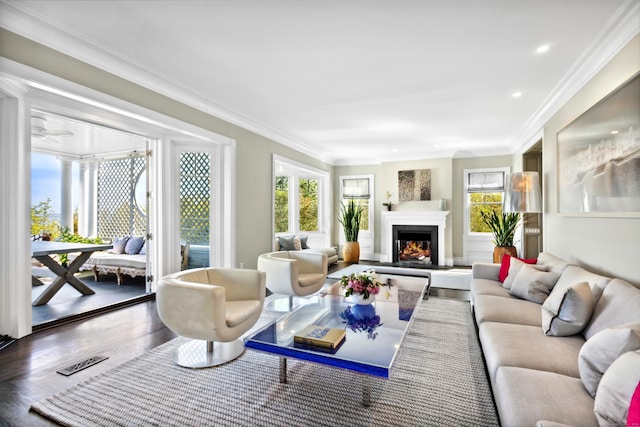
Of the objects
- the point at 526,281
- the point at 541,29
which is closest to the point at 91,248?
the point at 526,281

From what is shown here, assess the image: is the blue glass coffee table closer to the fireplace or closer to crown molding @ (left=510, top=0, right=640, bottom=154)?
crown molding @ (left=510, top=0, right=640, bottom=154)

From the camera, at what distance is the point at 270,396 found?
6.57ft

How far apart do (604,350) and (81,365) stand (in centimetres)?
327

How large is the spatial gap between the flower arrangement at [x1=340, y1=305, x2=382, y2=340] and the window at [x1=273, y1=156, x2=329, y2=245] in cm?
444

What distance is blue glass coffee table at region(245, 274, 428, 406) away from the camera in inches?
72.5

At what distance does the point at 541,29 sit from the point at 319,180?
594 cm

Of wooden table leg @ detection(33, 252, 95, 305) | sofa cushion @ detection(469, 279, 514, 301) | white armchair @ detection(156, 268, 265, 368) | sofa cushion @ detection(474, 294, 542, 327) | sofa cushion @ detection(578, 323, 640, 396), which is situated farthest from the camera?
wooden table leg @ detection(33, 252, 95, 305)

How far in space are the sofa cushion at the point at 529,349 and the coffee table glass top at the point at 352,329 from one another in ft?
1.81

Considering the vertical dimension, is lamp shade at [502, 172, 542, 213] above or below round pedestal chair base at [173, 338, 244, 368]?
above

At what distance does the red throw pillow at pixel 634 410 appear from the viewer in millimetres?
1023

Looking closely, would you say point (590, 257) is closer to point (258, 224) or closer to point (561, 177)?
point (561, 177)

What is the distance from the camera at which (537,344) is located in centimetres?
192

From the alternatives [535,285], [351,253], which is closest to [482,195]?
[351,253]

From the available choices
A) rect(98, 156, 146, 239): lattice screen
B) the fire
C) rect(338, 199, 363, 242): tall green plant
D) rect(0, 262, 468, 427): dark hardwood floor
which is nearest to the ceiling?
rect(0, 262, 468, 427): dark hardwood floor
